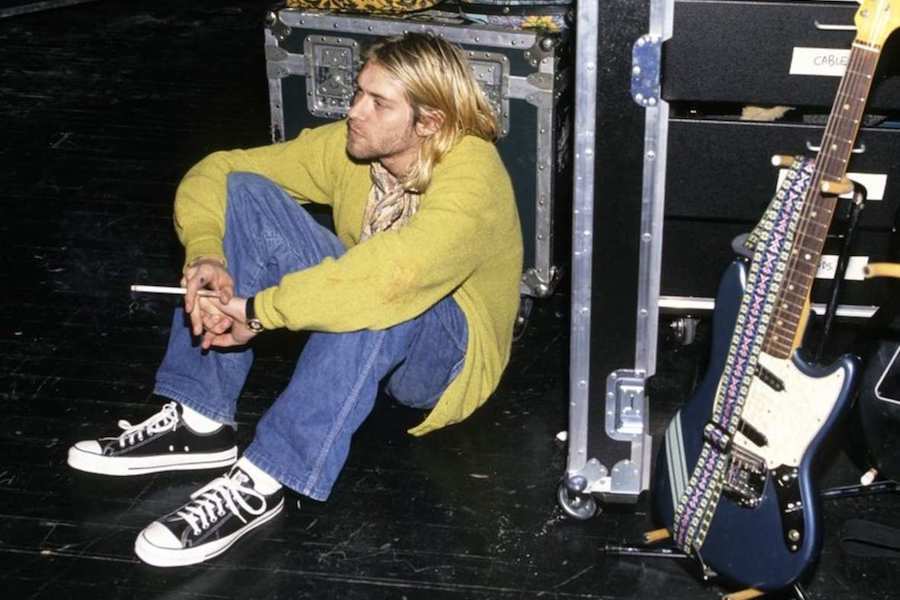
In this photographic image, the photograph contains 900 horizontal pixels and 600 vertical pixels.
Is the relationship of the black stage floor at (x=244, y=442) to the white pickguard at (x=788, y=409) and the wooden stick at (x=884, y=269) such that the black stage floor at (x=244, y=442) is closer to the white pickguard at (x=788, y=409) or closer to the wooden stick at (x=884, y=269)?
the white pickguard at (x=788, y=409)

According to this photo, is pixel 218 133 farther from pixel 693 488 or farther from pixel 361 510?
pixel 693 488

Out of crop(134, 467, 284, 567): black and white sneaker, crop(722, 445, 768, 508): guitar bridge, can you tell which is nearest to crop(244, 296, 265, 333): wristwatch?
crop(134, 467, 284, 567): black and white sneaker

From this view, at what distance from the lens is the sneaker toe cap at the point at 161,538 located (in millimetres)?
2674

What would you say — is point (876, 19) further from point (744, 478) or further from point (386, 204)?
point (386, 204)

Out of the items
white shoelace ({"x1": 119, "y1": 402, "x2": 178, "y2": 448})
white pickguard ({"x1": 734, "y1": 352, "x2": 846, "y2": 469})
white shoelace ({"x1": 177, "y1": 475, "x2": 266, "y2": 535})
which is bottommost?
white shoelace ({"x1": 177, "y1": 475, "x2": 266, "y2": 535})

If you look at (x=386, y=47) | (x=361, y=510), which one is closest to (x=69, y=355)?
(x=361, y=510)

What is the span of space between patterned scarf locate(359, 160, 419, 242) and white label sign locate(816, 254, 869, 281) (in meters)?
0.79

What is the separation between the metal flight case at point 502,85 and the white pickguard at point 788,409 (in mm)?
1146

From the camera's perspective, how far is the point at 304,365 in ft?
8.80

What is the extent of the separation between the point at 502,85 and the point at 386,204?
0.58 metres

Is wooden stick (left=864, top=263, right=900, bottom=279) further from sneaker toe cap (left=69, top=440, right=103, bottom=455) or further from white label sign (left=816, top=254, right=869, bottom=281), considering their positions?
sneaker toe cap (left=69, top=440, right=103, bottom=455)

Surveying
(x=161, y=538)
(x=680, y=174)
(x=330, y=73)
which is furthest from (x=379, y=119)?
(x=161, y=538)

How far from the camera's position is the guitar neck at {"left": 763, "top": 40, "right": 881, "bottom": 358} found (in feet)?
7.16

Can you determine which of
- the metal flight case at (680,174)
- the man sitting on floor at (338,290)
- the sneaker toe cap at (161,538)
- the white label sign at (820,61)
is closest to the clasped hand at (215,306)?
the man sitting on floor at (338,290)
